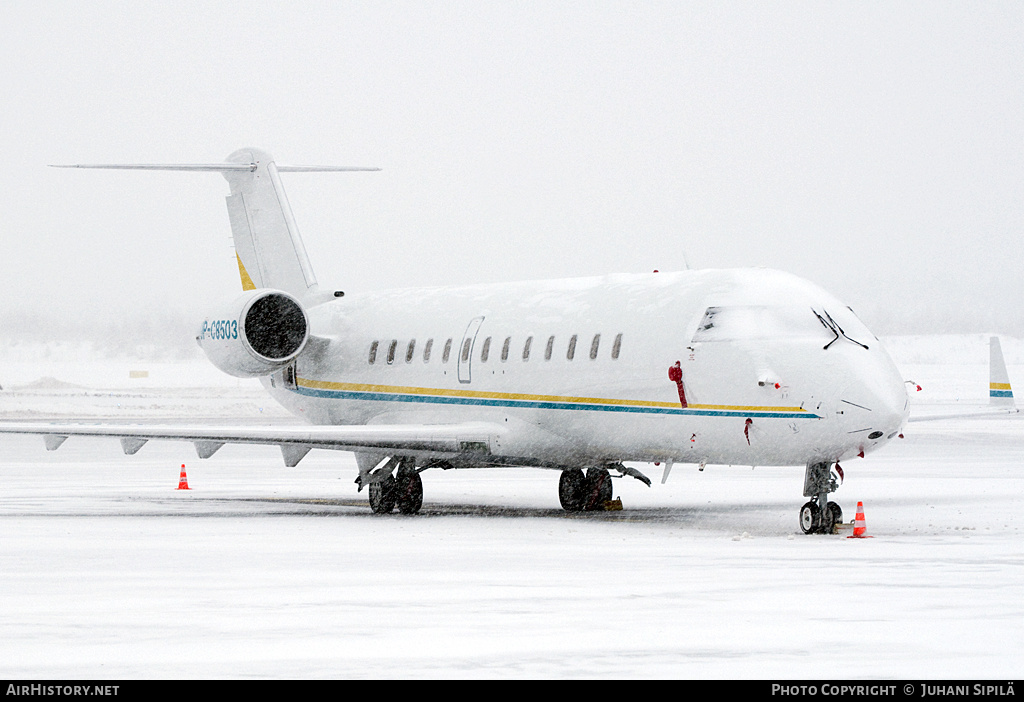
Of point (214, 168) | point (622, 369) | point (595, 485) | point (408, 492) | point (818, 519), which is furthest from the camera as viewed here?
point (214, 168)

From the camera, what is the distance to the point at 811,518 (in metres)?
16.9

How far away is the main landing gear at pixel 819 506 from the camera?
55.4ft

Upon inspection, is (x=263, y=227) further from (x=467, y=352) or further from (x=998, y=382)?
(x=998, y=382)

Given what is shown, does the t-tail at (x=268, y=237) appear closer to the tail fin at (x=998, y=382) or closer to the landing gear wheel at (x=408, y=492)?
the landing gear wheel at (x=408, y=492)

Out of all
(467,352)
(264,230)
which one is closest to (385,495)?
(467,352)

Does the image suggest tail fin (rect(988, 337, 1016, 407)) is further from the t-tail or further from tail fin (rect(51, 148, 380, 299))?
tail fin (rect(51, 148, 380, 299))

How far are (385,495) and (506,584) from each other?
8.90 meters

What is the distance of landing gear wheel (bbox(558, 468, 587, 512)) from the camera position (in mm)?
21656

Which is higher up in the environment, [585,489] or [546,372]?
[546,372]

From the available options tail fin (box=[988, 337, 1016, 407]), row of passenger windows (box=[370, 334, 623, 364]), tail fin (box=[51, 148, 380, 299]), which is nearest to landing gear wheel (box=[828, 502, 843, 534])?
row of passenger windows (box=[370, 334, 623, 364])

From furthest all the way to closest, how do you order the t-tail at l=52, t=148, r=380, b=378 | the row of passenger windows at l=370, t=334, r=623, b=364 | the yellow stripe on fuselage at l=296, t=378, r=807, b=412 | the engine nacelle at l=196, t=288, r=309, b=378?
the t-tail at l=52, t=148, r=380, b=378 → the engine nacelle at l=196, t=288, r=309, b=378 → the row of passenger windows at l=370, t=334, r=623, b=364 → the yellow stripe on fuselage at l=296, t=378, r=807, b=412

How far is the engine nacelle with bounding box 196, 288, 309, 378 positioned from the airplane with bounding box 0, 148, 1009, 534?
35 mm

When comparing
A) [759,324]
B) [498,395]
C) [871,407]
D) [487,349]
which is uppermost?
[487,349]

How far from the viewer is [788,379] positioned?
Answer: 1677 centimetres
